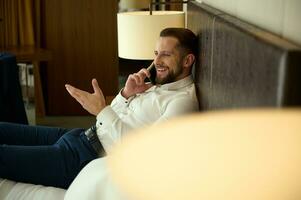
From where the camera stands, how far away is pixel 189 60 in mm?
1673

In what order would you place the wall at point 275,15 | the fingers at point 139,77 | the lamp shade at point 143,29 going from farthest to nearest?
the lamp shade at point 143,29, the fingers at point 139,77, the wall at point 275,15

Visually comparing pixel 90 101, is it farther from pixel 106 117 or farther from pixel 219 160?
pixel 219 160

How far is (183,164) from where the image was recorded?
46 centimetres

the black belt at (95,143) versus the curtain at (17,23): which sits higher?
the curtain at (17,23)

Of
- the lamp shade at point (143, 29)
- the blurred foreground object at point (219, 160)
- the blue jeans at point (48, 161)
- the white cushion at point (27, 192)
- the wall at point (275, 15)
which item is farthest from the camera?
the lamp shade at point (143, 29)

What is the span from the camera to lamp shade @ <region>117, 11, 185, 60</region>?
1965 mm

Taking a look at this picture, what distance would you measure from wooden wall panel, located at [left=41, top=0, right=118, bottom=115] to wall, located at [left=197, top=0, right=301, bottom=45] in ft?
8.14

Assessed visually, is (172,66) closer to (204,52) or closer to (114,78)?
Answer: (204,52)

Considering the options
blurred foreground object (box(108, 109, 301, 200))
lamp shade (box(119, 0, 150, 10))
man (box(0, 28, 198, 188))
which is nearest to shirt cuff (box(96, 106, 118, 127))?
man (box(0, 28, 198, 188))

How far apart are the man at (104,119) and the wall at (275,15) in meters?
0.44

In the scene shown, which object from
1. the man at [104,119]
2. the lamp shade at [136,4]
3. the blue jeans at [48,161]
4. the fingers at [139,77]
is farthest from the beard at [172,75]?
the lamp shade at [136,4]

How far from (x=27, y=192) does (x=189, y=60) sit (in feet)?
2.47

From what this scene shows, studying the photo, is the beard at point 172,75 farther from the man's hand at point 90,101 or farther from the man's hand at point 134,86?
the man's hand at point 90,101

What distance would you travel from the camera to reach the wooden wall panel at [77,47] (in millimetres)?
3566
